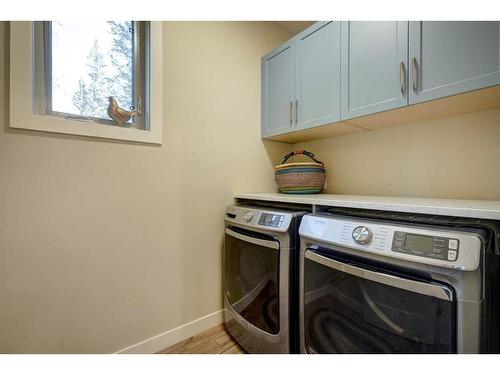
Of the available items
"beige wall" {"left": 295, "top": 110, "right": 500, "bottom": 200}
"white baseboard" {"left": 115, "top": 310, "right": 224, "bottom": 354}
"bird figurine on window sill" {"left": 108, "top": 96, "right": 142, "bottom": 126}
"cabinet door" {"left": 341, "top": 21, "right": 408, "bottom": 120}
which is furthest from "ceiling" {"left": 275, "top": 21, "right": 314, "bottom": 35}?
"white baseboard" {"left": 115, "top": 310, "right": 224, "bottom": 354}

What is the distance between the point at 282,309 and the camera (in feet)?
3.73

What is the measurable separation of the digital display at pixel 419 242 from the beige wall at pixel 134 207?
117cm

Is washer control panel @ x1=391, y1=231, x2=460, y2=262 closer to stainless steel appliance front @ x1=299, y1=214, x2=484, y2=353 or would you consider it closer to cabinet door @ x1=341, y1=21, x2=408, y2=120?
stainless steel appliance front @ x1=299, y1=214, x2=484, y2=353

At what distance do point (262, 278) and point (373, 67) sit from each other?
128 centimetres

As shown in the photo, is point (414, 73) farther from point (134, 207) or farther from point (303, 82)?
point (134, 207)

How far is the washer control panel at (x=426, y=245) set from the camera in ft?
2.19

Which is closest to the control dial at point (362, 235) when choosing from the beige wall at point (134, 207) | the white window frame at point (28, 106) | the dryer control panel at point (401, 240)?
the dryer control panel at point (401, 240)

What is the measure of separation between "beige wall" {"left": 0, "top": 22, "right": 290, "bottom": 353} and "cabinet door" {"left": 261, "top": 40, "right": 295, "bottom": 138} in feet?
0.29

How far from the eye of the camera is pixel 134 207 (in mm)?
1305

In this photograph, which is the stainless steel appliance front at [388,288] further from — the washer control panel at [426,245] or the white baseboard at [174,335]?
the white baseboard at [174,335]

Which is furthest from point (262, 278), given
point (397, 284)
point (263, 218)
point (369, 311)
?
point (397, 284)

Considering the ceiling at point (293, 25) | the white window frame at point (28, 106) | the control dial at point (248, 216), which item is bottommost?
the control dial at point (248, 216)

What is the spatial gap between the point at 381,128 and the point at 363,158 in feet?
0.74
